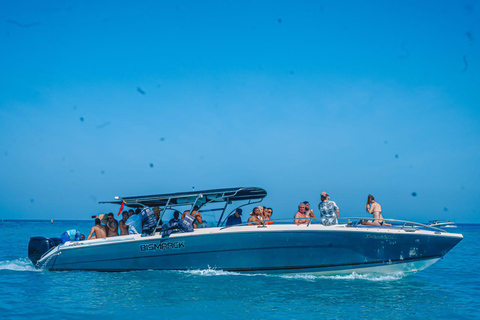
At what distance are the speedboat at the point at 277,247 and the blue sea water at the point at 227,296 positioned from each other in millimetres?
251

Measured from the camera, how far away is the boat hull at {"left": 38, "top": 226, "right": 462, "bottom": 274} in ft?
29.3

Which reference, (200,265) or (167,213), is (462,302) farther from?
(167,213)

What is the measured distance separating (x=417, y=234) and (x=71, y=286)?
7991 mm

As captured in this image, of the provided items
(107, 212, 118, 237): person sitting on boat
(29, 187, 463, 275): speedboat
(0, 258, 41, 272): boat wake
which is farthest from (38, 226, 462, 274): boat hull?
(0, 258, 41, 272): boat wake

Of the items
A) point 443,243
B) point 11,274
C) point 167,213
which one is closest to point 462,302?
point 443,243

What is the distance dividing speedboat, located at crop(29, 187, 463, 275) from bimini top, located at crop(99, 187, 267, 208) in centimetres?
3

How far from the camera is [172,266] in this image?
387 inches

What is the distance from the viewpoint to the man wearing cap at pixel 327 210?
936 cm

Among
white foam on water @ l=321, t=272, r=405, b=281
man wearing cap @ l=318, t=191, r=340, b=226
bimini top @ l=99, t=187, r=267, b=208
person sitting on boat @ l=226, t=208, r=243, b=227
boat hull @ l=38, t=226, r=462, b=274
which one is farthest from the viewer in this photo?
person sitting on boat @ l=226, t=208, r=243, b=227

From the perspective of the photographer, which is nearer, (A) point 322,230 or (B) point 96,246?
(A) point 322,230

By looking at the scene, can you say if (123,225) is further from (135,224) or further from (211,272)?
(211,272)

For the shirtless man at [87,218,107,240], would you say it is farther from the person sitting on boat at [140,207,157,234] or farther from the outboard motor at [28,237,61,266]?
the person sitting on boat at [140,207,157,234]

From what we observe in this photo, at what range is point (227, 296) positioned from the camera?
8164mm

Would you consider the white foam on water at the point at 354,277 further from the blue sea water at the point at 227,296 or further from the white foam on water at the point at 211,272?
the white foam on water at the point at 211,272
